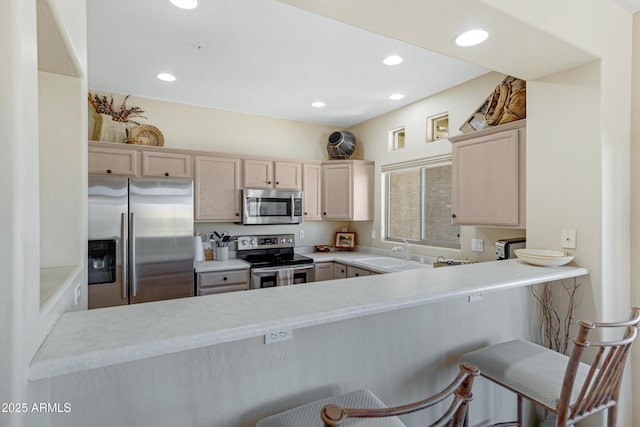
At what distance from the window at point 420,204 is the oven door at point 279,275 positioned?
118 centimetres

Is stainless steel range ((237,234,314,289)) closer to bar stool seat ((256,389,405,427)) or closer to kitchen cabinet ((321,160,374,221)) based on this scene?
kitchen cabinet ((321,160,374,221))

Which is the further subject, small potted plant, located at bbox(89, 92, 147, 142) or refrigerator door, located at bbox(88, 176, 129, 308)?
small potted plant, located at bbox(89, 92, 147, 142)

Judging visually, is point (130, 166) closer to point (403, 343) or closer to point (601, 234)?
point (403, 343)

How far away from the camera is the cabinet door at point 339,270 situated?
370 cm

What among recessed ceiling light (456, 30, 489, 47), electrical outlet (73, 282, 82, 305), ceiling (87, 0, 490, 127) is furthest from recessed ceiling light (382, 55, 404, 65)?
electrical outlet (73, 282, 82, 305)

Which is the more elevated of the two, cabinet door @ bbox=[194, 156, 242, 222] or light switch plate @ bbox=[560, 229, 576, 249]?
cabinet door @ bbox=[194, 156, 242, 222]

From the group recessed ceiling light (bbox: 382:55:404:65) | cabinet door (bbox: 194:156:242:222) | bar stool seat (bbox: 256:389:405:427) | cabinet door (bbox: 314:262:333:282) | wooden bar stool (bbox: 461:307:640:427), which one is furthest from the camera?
cabinet door (bbox: 314:262:333:282)

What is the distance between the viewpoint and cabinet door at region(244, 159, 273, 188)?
365 cm

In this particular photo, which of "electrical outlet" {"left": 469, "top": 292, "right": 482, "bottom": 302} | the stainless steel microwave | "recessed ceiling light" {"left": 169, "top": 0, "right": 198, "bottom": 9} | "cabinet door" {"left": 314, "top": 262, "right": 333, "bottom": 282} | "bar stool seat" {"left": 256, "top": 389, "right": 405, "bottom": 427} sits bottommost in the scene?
"cabinet door" {"left": 314, "top": 262, "right": 333, "bottom": 282}

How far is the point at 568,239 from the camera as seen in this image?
180 centimetres

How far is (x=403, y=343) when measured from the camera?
4.67ft

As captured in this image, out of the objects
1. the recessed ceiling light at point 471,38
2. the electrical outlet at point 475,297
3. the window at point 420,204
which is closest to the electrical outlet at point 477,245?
the window at point 420,204

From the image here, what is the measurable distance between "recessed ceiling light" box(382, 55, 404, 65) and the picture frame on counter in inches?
93.5

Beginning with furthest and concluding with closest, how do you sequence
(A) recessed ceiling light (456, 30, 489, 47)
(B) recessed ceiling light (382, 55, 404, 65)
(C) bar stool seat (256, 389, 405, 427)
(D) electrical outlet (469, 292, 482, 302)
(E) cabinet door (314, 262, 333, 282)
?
(E) cabinet door (314, 262, 333, 282) < (B) recessed ceiling light (382, 55, 404, 65) < (D) electrical outlet (469, 292, 482, 302) < (A) recessed ceiling light (456, 30, 489, 47) < (C) bar stool seat (256, 389, 405, 427)
